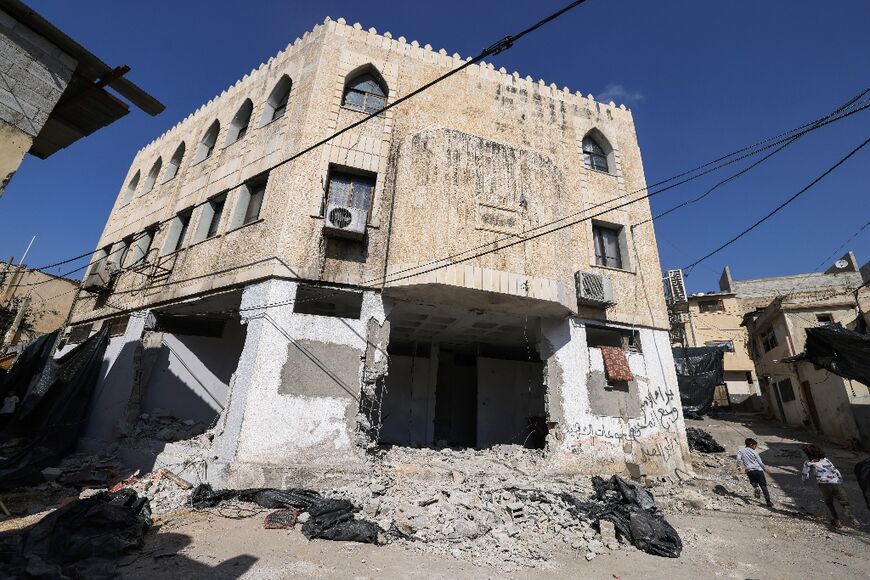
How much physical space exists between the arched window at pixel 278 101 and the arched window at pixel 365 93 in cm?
197

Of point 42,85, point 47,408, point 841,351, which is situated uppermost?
point 42,85

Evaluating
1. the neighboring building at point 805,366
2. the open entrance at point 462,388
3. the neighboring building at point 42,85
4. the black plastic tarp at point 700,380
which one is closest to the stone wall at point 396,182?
the open entrance at point 462,388

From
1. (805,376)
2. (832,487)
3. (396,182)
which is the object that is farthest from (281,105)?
(805,376)

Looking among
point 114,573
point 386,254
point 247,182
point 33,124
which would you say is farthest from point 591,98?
point 114,573

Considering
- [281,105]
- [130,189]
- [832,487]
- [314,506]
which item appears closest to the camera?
[314,506]

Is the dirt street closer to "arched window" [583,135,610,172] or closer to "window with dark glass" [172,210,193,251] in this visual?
"window with dark glass" [172,210,193,251]

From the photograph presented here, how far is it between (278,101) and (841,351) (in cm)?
1737

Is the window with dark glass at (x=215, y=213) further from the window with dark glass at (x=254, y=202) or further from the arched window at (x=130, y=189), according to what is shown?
the arched window at (x=130, y=189)

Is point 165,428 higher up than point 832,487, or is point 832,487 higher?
point 165,428

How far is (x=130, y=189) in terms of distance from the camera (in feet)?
54.5

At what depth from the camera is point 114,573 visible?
4543 mm

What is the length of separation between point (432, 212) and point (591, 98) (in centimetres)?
931

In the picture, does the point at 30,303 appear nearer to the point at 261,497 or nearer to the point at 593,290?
the point at 261,497

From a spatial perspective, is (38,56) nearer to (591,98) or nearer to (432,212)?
(432,212)
